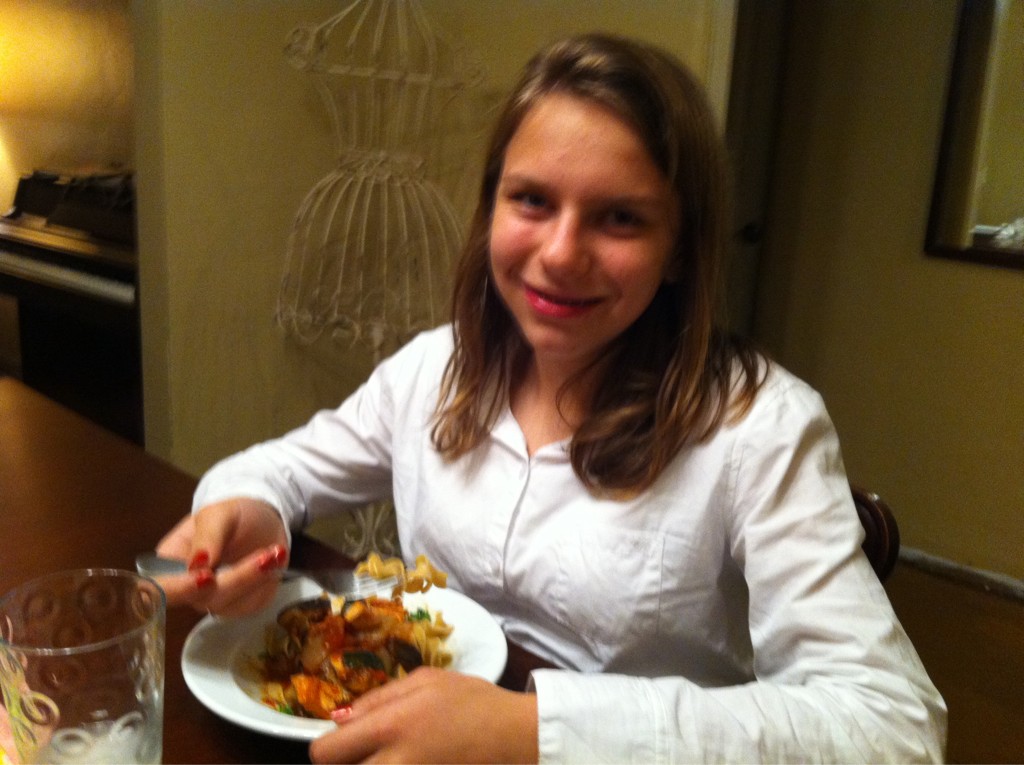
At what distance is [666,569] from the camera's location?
2.83 feet

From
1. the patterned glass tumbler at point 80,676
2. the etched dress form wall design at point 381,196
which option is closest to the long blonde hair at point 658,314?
the patterned glass tumbler at point 80,676

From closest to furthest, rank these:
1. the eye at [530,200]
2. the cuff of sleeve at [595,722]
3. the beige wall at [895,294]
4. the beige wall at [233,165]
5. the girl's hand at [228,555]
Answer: the cuff of sleeve at [595,722]
the girl's hand at [228,555]
the eye at [530,200]
the beige wall at [233,165]
the beige wall at [895,294]

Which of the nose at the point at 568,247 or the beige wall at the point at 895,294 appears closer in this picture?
the nose at the point at 568,247

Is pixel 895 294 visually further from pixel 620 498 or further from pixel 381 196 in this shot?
pixel 620 498

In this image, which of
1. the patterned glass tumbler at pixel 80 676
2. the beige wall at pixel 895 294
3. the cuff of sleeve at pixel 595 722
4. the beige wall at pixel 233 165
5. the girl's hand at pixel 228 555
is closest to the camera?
the patterned glass tumbler at pixel 80 676

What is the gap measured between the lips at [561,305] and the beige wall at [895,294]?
191cm

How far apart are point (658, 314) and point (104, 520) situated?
669mm

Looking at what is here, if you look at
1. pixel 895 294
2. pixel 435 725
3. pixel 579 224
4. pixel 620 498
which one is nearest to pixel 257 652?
pixel 435 725

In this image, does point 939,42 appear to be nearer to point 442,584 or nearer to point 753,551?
point 753,551

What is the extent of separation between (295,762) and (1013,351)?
230 centimetres

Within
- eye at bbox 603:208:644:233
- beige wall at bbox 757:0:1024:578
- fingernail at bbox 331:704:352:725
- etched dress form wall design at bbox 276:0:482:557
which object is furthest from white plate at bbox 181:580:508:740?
beige wall at bbox 757:0:1024:578

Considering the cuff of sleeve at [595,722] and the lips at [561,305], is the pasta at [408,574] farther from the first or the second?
the lips at [561,305]

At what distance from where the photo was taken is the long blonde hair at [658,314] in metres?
0.84

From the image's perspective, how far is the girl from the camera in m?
0.65
